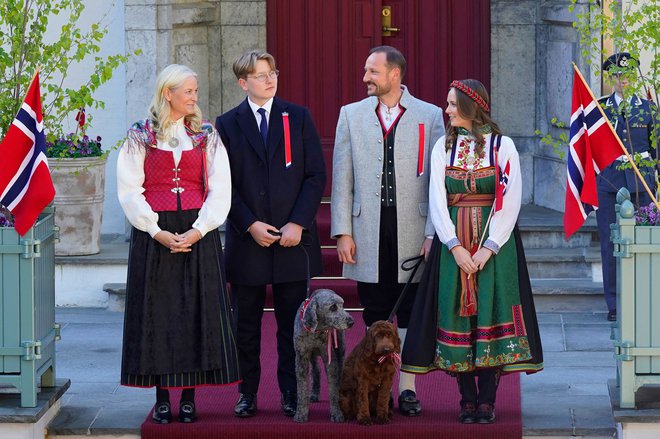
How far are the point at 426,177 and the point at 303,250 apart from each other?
2.24ft

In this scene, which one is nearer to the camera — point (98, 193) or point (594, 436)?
point (594, 436)

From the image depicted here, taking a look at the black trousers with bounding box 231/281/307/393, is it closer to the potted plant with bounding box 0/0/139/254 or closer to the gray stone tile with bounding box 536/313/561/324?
the potted plant with bounding box 0/0/139/254

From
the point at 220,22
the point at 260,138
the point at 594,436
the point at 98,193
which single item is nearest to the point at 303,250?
the point at 260,138

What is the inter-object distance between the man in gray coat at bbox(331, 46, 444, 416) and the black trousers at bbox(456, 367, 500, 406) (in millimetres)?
281

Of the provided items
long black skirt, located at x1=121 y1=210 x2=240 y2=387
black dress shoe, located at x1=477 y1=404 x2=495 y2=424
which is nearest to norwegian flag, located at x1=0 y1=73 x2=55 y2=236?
long black skirt, located at x1=121 y1=210 x2=240 y2=387

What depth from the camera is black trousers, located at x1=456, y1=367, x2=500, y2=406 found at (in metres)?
6.73

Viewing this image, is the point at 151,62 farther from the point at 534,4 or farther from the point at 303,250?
the point at 303,250

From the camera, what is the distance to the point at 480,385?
6.79m

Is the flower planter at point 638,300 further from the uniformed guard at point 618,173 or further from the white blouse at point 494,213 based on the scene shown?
the uniformed guard at point 618,173

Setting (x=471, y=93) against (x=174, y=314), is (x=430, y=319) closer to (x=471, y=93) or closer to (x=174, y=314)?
(x=471, y=93)

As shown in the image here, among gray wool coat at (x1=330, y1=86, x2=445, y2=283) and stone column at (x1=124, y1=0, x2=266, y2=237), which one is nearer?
gray wool coat at (x1=330, y1=86, x2=445, y2=283)

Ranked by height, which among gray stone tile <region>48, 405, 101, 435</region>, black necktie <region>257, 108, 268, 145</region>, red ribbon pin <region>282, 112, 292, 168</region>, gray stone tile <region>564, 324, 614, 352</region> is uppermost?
black necktie <region>257, 108, 268, 145</region>

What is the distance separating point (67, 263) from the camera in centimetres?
984

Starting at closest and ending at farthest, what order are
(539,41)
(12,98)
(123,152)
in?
(123,152), (12,98), (539,41)
